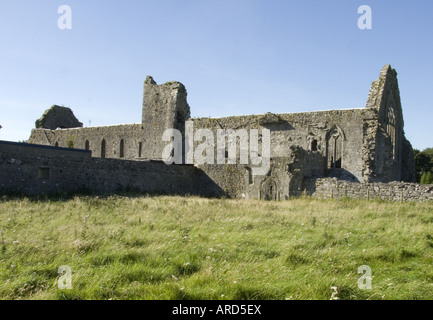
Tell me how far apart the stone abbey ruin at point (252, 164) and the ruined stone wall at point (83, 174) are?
0.15ft

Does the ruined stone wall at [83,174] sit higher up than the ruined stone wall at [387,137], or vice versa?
the ruined stone wall at [387,137]

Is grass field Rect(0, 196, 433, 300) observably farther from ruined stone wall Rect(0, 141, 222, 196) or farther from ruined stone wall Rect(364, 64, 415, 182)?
ruined stone wall Rect(364, 64, 415, 182)

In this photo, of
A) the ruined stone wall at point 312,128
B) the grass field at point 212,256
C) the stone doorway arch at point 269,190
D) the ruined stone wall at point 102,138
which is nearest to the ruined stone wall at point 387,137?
the ruined stone wall at point 312,128

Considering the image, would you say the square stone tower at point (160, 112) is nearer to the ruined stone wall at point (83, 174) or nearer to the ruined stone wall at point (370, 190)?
the ruined stone wall at point (83, 174)

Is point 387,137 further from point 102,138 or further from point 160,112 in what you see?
point 102,138

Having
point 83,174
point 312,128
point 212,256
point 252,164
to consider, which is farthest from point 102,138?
point 212,256

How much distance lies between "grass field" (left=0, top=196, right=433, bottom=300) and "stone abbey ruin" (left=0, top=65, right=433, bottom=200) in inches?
259

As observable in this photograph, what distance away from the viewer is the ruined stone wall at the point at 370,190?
17953mm

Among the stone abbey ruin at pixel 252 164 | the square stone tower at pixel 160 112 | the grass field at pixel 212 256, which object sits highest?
the square stone tower at pixel 160 112

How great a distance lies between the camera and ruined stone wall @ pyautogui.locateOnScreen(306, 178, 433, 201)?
1795 cm

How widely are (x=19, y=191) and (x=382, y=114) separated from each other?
21.9 metres

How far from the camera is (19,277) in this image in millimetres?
5895

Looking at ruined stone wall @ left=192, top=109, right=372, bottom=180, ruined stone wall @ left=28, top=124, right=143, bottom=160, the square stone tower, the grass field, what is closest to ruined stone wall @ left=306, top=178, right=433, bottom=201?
ruined stone wall @ left=192, top=109, right=372, bottom=180
